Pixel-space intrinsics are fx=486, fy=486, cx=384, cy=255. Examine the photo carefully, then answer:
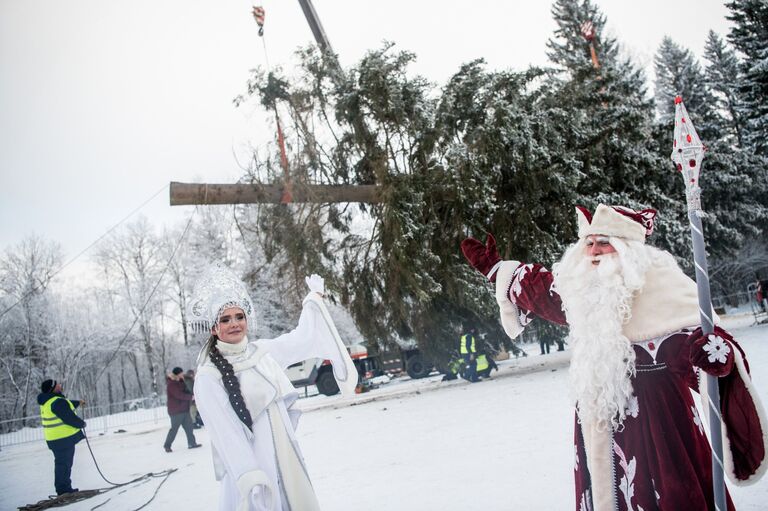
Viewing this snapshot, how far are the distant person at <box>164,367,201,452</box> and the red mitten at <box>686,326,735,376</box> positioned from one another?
899 centimetres

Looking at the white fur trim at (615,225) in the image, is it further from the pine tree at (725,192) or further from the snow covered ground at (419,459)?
the pine tree at (725,192)

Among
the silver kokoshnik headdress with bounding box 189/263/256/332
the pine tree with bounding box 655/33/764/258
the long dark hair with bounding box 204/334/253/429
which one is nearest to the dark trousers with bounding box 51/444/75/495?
the silver kokoshnik headdress with bounding box 189/263/256/332

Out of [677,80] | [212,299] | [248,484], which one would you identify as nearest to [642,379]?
[248,484]

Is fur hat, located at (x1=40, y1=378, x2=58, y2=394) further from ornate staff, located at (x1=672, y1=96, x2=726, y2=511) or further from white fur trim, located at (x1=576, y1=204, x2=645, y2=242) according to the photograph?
ornate staff, located at (x1=672, y1=96, x2=726, y2=511)

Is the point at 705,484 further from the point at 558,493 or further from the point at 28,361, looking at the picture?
the point at 28,361

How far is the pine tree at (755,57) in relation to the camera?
15188mm

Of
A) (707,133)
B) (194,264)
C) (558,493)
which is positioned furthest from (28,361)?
(707,133)

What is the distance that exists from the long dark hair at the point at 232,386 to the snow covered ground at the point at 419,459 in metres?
2.28

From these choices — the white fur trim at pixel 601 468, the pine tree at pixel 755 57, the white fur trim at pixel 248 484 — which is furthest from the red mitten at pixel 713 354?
the pine tree at pixel 755 57

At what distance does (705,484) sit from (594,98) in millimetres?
12488

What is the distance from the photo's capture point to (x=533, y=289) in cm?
280

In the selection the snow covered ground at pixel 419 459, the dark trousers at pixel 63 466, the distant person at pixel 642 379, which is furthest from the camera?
the dark trousers at pixel 63 466

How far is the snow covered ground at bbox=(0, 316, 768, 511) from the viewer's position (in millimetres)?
4219

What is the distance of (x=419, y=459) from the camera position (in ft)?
18.3
